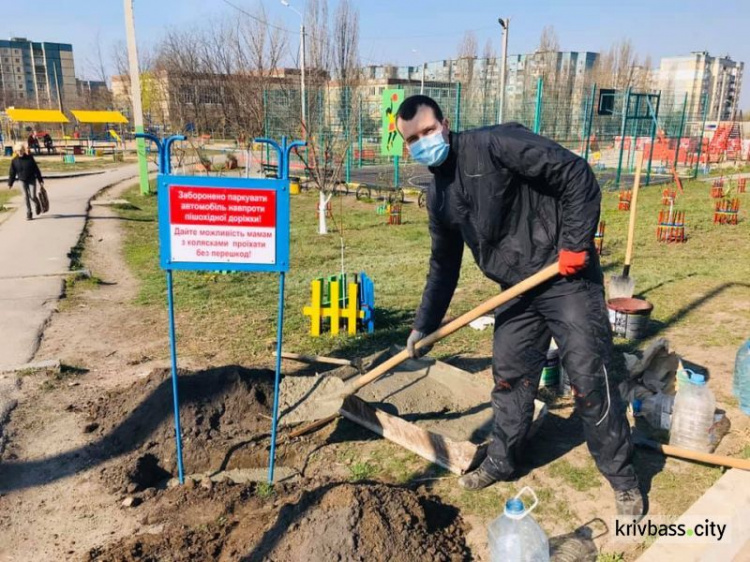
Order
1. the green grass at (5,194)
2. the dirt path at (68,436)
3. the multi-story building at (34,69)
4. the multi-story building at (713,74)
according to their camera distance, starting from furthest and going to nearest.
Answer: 1. the multi-story building at (713,74)
2. the multi-story building at (34,69)
3. the green grass at (5,194)
4. the dirt path at (68,436)

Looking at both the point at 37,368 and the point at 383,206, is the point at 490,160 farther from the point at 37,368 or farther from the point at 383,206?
the point at 383,206

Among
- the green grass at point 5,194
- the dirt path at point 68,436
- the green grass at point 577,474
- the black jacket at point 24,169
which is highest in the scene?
the black jacket at point 24,169

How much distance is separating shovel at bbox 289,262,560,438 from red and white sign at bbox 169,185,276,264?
94 centimetres

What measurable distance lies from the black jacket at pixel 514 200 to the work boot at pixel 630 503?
114 cm

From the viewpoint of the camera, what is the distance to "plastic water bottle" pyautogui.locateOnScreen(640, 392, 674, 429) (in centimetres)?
407

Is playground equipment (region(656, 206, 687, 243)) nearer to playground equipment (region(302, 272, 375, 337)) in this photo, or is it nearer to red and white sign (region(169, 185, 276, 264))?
playground equipment (region(302, 272, 375, 337))

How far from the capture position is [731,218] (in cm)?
1241

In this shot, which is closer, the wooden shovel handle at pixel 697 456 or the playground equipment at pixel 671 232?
the wooden shovel handle at pixel 697 456

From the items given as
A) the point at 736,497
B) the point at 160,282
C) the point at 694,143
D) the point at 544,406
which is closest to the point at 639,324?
the point at 544,406

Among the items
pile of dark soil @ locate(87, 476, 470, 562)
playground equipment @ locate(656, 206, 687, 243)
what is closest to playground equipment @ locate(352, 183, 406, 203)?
playground equipment @ locate(656, 206, 687, 243)

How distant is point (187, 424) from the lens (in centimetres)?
399

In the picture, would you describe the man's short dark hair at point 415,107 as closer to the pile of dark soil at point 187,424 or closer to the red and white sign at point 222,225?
the red and white sign at point 222,225

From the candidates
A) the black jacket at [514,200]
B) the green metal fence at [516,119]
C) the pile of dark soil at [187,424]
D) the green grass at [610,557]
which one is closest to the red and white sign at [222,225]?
the black jacket at [514,200]

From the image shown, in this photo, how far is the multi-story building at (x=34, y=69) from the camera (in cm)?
7844
